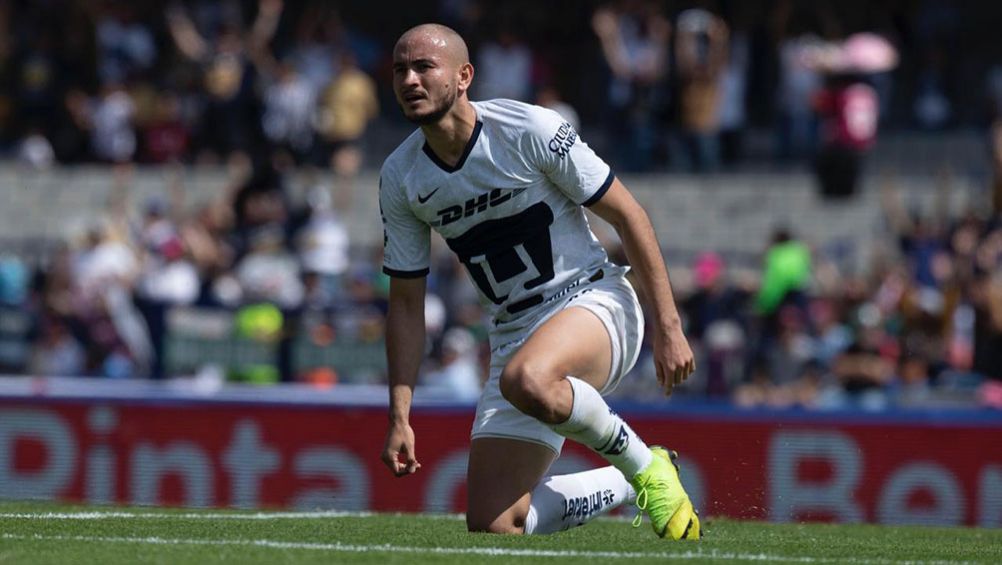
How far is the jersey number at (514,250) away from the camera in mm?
7289

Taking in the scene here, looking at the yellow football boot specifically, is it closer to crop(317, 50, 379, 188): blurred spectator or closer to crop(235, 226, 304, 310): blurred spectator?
crop(235, 226, 304, 310): blurred spectator

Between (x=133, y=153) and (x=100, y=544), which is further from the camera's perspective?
(x=133, y=153)

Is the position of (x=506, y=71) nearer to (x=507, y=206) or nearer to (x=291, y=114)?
(x=291, y=114)

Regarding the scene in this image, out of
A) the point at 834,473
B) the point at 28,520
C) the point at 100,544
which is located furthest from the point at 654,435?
the point at 100,544

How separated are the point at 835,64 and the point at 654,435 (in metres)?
6.26

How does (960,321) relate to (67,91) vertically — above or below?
below

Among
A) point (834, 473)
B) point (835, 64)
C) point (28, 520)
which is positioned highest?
point (835, 64)

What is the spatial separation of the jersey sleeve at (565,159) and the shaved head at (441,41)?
1.23 ft

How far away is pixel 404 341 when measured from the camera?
7.34m

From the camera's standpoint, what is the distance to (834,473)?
11438 millimetres

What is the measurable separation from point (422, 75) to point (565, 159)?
2.10 ft

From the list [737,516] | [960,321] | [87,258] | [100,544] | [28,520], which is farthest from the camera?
[87,258]

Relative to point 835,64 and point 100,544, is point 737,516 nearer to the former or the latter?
point 100,544

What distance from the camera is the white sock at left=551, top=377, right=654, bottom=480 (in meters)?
6.78
